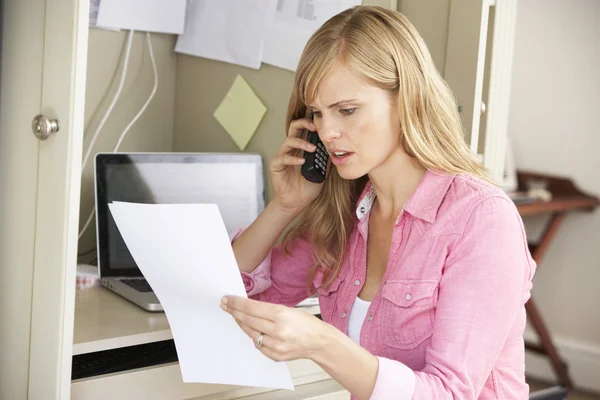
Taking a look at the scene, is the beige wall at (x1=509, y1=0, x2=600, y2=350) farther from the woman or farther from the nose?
the nose

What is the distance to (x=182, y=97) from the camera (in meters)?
1.80

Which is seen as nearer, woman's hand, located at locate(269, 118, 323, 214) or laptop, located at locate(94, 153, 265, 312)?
woman's hand, located at locate(269, 118, 323, 214)

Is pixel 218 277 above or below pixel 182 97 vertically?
below

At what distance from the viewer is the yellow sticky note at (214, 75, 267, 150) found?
1.65 metres

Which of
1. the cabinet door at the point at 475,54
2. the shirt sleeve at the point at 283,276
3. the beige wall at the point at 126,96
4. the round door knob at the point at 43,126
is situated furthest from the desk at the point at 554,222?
the round door knob at the point at 43,126

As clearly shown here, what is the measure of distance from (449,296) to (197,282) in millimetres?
330

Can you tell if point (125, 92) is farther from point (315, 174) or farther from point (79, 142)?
point (79, 142)

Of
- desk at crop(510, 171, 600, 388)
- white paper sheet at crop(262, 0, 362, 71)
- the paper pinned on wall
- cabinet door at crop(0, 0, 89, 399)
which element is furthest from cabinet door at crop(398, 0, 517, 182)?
desk at crop(510, 171, 600, 388)

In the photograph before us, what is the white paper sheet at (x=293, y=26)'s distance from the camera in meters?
1.55

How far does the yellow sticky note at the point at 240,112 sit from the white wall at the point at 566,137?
1.87 metres

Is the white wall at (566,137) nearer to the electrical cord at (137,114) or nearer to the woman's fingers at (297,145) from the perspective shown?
the electrical cord at (137,114)

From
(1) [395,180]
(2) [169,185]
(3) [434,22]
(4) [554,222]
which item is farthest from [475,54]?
(4) [554,222]

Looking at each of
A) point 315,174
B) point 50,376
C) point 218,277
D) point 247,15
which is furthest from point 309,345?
→ point 247,15

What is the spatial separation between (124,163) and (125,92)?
0.24 meters
